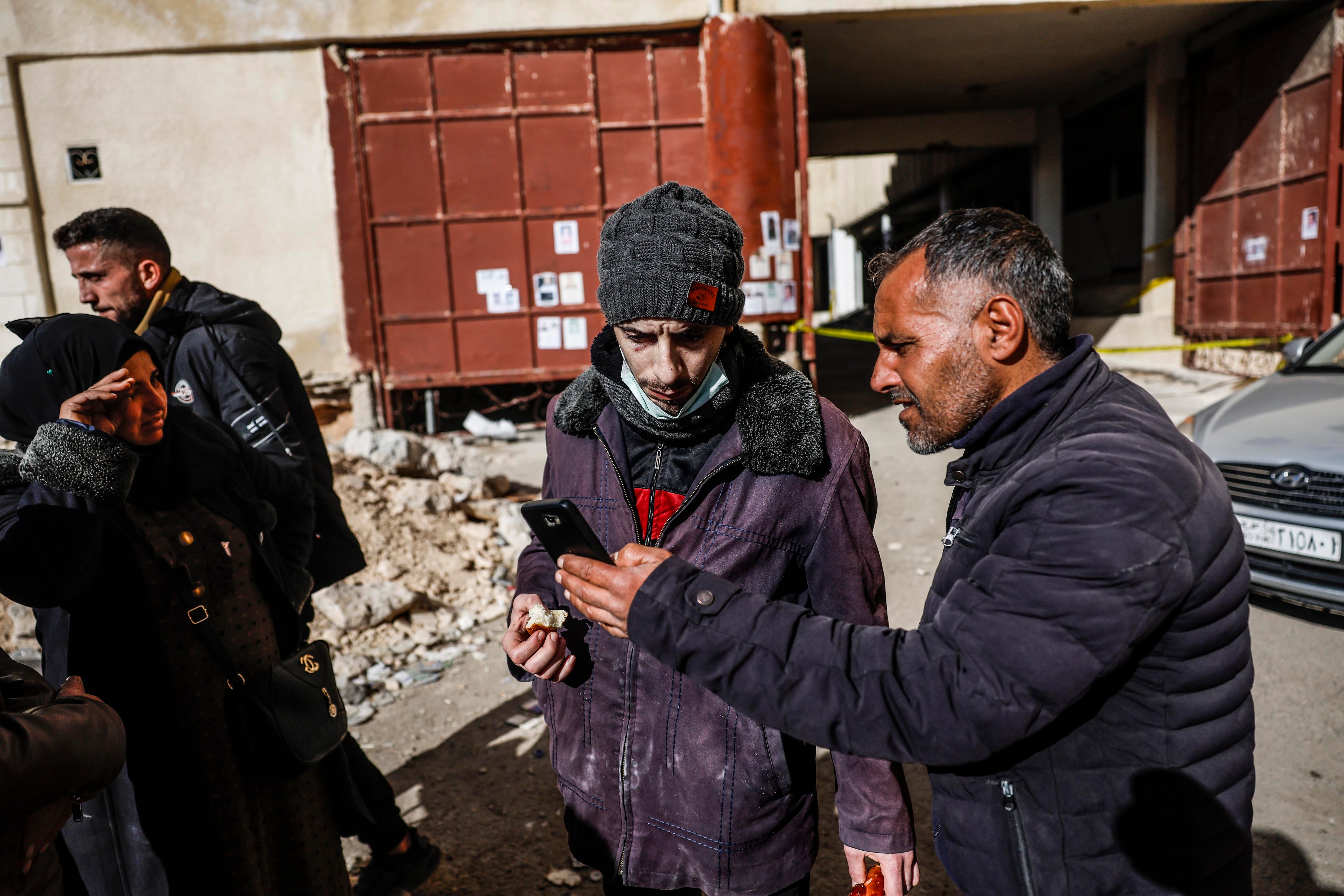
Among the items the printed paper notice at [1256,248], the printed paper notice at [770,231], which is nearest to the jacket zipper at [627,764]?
the printed paper notice at [770,231]

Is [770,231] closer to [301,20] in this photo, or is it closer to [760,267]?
[760,267]

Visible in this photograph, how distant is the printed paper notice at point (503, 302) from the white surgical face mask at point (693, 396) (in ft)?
22.9

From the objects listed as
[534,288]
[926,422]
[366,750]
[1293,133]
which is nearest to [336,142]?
[534,288]

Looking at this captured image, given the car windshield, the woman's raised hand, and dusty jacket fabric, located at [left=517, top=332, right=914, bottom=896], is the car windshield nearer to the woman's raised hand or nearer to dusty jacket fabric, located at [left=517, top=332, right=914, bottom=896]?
dusty jacket fabric, located at [left=517, top=332, right=914, bottom=896]

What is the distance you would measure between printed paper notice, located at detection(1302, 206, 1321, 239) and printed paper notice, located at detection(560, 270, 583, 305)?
7.99 meters

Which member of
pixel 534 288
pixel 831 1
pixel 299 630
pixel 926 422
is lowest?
pixel 299 630

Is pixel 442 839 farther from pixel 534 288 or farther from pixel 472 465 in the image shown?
pixel 534 288

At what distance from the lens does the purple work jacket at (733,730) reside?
5.24 ft

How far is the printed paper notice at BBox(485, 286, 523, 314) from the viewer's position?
27.6 ft

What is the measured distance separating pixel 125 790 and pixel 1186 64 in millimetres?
13251

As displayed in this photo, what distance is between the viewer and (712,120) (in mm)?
7852

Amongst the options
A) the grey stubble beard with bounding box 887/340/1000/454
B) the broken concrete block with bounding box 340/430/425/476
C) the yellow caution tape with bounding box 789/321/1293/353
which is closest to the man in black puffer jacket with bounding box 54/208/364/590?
the grey stubble beard with bounding box 887/340/1000/454

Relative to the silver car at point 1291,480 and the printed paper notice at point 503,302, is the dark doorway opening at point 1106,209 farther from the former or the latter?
the printed paper notice at point 503,302

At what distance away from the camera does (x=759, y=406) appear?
5.46 ft
